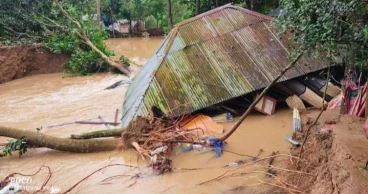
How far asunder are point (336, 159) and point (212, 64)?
515cm

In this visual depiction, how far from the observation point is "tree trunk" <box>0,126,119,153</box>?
8.02 m

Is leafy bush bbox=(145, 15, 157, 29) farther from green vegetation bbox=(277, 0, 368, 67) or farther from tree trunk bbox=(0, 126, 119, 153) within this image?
green vegetation bbox=(277, 0, 368, 67)

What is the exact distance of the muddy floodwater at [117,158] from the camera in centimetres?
669

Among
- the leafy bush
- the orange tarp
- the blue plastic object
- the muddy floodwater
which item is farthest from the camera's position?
the leafy bush

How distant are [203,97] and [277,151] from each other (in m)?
2.38

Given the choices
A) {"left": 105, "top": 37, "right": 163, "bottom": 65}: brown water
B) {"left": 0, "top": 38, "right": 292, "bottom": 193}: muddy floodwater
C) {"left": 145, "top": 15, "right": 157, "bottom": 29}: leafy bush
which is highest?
{"left": 145, "top": 15, "right": 157, "bottom": 29}: leafy bush

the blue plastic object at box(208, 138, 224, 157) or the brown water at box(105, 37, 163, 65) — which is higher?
the brown water at box(105, 37, 163, 65)

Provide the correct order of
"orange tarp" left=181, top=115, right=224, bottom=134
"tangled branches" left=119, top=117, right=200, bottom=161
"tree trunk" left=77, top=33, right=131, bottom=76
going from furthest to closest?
"tree trunk" left=77, top=33, right=131, bottom=76 → "orange tarp" left=181, top=115, right=224, bottom=134 → "tangled branches" left=119, top=117, right=200, bottom=161

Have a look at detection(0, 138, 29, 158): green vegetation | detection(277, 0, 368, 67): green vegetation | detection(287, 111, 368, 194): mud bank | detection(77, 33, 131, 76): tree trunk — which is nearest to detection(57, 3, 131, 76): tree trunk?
detection(77, 33, 131, 76): tree trunk

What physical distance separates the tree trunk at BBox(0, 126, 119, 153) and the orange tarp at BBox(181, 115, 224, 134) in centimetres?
169

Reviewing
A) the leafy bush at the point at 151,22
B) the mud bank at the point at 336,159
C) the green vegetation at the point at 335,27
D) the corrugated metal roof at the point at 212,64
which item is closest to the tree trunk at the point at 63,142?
the corrugated metal roof at the point at 212,64

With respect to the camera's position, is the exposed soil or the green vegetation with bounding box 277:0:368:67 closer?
the green vegetation with bounding box 277:0:368:67

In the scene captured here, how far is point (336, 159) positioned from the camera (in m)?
4.91

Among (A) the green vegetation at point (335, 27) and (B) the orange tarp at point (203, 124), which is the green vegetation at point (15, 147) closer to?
(B) the orange tarp at point (203, 124)
